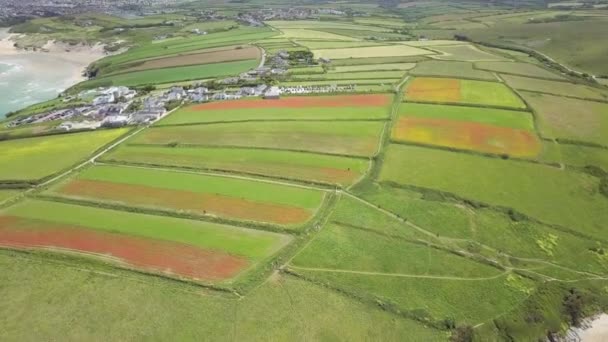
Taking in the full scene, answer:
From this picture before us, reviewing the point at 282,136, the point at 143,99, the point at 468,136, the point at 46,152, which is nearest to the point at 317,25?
the point at 143,99

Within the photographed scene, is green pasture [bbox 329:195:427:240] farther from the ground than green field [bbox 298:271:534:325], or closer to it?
farther from the ground

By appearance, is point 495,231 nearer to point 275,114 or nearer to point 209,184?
point 209,184

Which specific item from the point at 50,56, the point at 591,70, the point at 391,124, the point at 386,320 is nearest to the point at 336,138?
the point at 391,124

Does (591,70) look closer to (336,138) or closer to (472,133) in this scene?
(472,133)

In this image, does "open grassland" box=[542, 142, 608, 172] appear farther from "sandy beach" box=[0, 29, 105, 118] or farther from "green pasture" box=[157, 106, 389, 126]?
"sandy beach" box=[0, 29, 105, 118]

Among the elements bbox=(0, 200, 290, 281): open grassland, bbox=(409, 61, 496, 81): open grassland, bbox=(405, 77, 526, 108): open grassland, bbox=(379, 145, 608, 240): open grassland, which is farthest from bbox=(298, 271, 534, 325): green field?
bbox=(409, 61, 496, 81): open grassland
